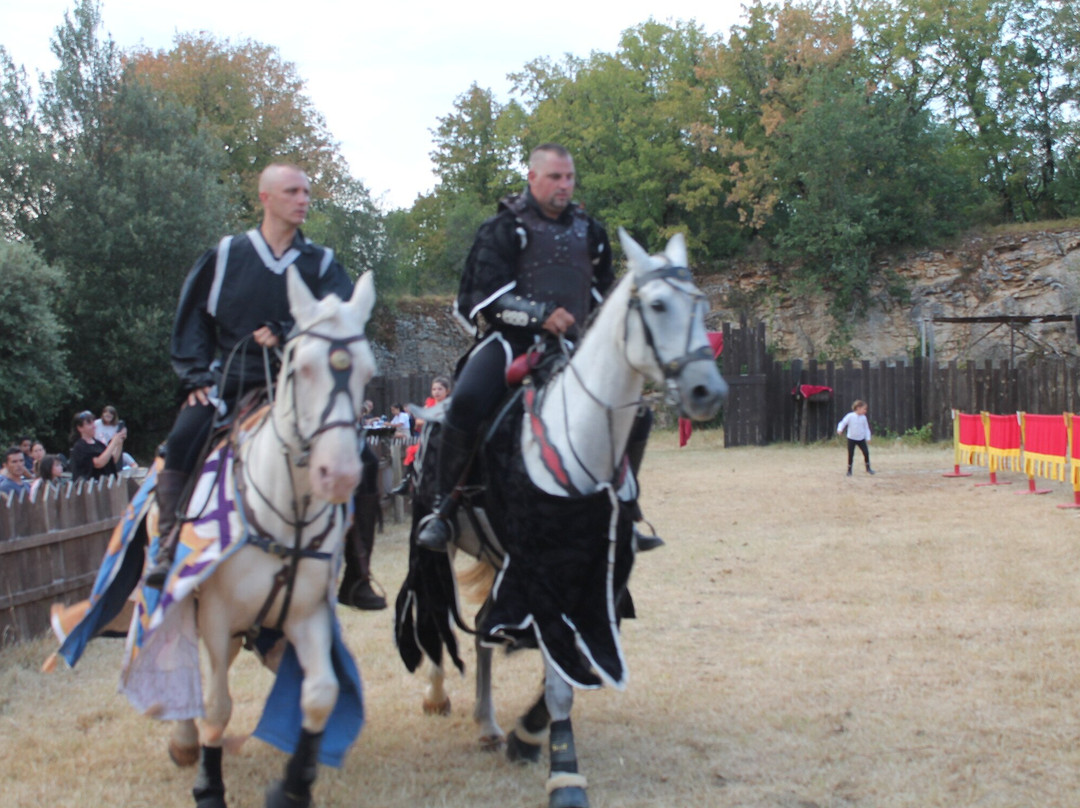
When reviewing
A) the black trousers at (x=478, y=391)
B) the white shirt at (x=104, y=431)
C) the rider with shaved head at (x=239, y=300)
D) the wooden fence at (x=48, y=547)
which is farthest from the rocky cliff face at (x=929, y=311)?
the rider with shaved head at (x=239, y=300)

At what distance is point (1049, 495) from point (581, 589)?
14068 millimetres

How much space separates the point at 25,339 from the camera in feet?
74.0

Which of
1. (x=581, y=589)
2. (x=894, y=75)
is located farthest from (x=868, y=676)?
(x=894, y=75)

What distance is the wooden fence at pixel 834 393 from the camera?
1216 inches

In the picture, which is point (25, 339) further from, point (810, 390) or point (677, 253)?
point (677, 253)

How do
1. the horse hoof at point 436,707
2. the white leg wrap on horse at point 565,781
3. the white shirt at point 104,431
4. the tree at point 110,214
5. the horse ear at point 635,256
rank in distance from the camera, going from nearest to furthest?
the horse ear at point 635,256
the white leg wrap on horse at point 565,781
the horse hoof at point 436,707
the white shirt at point 104,431
the tree at point 110,214

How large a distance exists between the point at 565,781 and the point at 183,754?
79.5 inches

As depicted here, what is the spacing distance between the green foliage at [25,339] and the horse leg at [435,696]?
18.3 metres

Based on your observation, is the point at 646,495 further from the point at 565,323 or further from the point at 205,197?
the point at 205,197

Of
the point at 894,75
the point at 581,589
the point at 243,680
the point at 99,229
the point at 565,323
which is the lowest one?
the point at 243,680

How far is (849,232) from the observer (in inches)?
1560

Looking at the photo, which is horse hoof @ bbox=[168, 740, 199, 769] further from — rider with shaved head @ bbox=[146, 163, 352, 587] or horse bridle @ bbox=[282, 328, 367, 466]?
horse bridle @ bbox=[282, 328, 367, 466]

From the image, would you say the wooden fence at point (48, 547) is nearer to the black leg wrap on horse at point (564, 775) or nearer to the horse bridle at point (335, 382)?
the black leg wrap on horse at point (564, 775)

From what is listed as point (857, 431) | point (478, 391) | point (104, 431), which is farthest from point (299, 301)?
point (857, 431)
